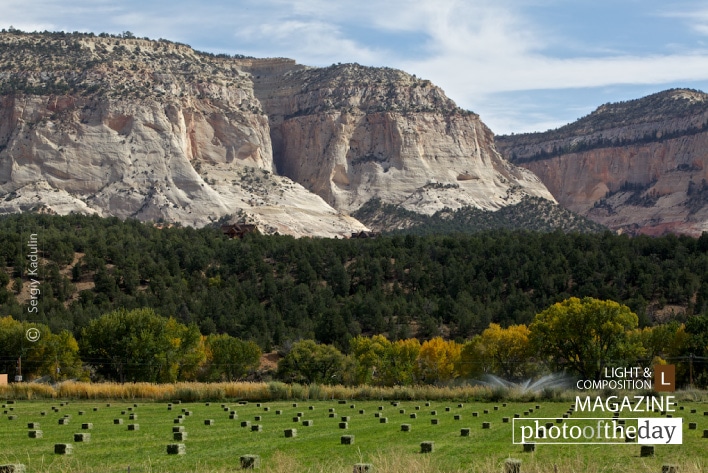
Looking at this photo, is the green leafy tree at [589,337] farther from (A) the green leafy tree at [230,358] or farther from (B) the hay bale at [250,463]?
(B) the hay bale at [250,463]

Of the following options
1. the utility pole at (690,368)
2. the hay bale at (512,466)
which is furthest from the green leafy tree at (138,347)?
the hay bale at (512,466)

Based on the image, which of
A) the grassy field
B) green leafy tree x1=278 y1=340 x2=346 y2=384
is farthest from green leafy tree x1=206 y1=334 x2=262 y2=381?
the grassy field

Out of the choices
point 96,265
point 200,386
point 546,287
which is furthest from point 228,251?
point 200,386

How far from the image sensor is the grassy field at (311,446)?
19.2 metres

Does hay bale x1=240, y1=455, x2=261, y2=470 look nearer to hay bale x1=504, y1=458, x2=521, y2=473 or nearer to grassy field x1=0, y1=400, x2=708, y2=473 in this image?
grassy field x1=0, y1=400, x2=708, y2=473

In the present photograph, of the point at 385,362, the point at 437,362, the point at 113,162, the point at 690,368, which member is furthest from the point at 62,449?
the point at 113,162

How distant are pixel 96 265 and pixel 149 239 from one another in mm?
18776

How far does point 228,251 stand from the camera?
126500 mm

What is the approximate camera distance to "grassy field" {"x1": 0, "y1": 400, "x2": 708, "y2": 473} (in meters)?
19.2

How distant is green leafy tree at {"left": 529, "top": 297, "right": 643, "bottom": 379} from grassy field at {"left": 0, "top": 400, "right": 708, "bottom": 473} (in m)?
30.0

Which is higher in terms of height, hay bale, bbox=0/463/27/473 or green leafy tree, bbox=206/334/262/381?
hay bale, bbox=0/463/27/473

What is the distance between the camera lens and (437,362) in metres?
87.6

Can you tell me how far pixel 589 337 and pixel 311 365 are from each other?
22.9 meters

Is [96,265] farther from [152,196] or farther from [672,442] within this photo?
[672,442]
